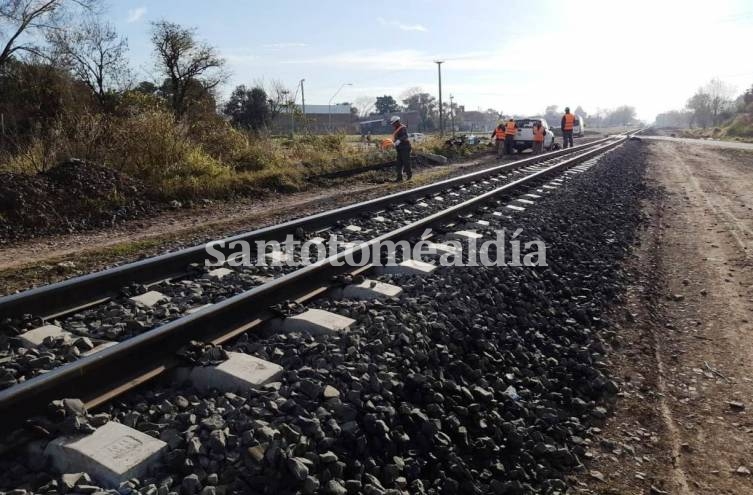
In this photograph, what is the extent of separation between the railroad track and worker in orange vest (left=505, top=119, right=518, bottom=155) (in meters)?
16.5

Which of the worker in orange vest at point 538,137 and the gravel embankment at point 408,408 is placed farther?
the worker in orange vest at point 538,137

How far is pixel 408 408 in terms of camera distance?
2.82m

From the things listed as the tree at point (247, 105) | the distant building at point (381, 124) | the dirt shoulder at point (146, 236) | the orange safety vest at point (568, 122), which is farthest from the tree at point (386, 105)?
the dirt shoulder at point (146, 236)

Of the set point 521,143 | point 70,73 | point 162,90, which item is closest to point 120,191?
point 521,143

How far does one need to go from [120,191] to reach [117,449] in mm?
8081

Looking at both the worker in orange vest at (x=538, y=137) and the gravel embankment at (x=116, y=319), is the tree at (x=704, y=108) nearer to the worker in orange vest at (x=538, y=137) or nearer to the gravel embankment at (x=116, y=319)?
the worker in orange vest at (x=538, y=137)

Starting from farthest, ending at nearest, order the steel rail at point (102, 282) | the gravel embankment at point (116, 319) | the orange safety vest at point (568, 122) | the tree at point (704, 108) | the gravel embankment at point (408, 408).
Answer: the tree at point (704, 108) → the orange safety vest at point (568, 122) → the steel rail at point (102, 282) → the gravel embankment at point (116, 319) → the gravel embankment at point (408, 408)

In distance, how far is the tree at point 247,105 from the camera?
45094 millimetres

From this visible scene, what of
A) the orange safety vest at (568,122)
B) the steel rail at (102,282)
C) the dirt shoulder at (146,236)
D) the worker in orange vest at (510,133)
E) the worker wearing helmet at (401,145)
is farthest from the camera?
the orange safety vest at (568,122)

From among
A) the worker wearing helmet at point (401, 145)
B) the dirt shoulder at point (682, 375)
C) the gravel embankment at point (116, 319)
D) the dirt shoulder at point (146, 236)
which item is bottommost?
the dirt shoulder at point (682, 375)

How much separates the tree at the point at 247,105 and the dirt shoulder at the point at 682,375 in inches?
1606

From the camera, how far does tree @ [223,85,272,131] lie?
45094 millimetres

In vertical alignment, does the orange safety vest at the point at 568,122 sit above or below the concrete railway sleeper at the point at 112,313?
above

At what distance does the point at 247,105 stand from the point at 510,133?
28064mm
